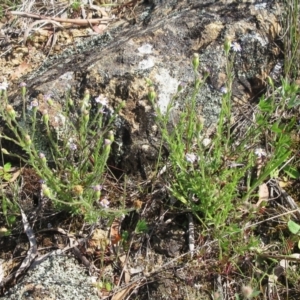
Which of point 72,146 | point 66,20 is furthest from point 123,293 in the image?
point 66,20

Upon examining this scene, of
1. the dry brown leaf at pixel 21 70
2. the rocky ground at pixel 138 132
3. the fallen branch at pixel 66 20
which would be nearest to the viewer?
the rocky ground at pixel 138 132

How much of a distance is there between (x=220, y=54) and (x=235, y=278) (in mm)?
1229

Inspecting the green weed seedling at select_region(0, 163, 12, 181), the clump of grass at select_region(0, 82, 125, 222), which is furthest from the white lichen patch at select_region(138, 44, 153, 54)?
the green weed seedling at select_region(0, 163, 12, 181)

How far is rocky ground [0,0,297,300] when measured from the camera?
7.29 feet

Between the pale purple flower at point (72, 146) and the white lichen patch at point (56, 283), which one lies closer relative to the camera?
the white lichen patch at point (56, 283)

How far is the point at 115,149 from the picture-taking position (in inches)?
101

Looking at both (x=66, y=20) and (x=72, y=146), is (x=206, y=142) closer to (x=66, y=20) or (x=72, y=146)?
(x=72, y=146)

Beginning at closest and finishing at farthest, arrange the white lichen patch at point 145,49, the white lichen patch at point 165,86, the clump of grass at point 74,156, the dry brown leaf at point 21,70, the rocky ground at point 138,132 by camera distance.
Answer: the clump of grass at point 74,156 < the rocky ground at point 138,132 < the white lichen patch at point 165,86 < the white lichen patch at point 145,49 < the dry brown leaf at point 21,70

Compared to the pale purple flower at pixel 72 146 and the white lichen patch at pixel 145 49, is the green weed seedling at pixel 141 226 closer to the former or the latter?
the pale purple flower at pixel 72 146

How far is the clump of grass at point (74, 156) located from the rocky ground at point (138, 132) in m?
0.11

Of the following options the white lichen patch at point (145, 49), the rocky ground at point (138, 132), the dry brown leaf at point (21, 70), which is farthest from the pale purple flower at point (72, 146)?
the dry brown leaf at point (21, 70)

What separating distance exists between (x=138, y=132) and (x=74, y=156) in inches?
14.2

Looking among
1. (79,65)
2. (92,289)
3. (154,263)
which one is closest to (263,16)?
(79,65)

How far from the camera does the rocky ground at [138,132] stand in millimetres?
2223
